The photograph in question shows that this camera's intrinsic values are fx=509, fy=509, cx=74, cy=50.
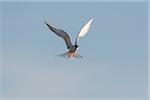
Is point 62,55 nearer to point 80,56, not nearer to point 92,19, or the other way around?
point 80,56

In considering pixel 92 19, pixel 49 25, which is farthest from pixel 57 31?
pixel 92 19

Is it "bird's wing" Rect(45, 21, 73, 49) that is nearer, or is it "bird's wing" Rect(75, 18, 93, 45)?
"bird's wing" Rect(45, 21, 73, 49)

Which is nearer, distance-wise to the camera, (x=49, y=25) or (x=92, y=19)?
(x=49, y=25)

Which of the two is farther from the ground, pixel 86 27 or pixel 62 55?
pixel 86 27

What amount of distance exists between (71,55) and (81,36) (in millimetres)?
371

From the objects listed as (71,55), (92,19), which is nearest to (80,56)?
(71,55)

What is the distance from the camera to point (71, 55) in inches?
291

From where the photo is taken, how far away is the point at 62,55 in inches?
283

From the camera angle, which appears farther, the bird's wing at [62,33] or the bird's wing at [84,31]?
the bird's wing at [84,31]

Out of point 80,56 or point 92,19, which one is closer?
point 80,56

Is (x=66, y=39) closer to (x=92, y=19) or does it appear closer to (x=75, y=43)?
(x=75, y=43)

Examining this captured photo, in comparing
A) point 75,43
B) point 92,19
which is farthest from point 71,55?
point 92,19

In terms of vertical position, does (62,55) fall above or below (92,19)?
below

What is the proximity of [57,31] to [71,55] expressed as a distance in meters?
0.41
